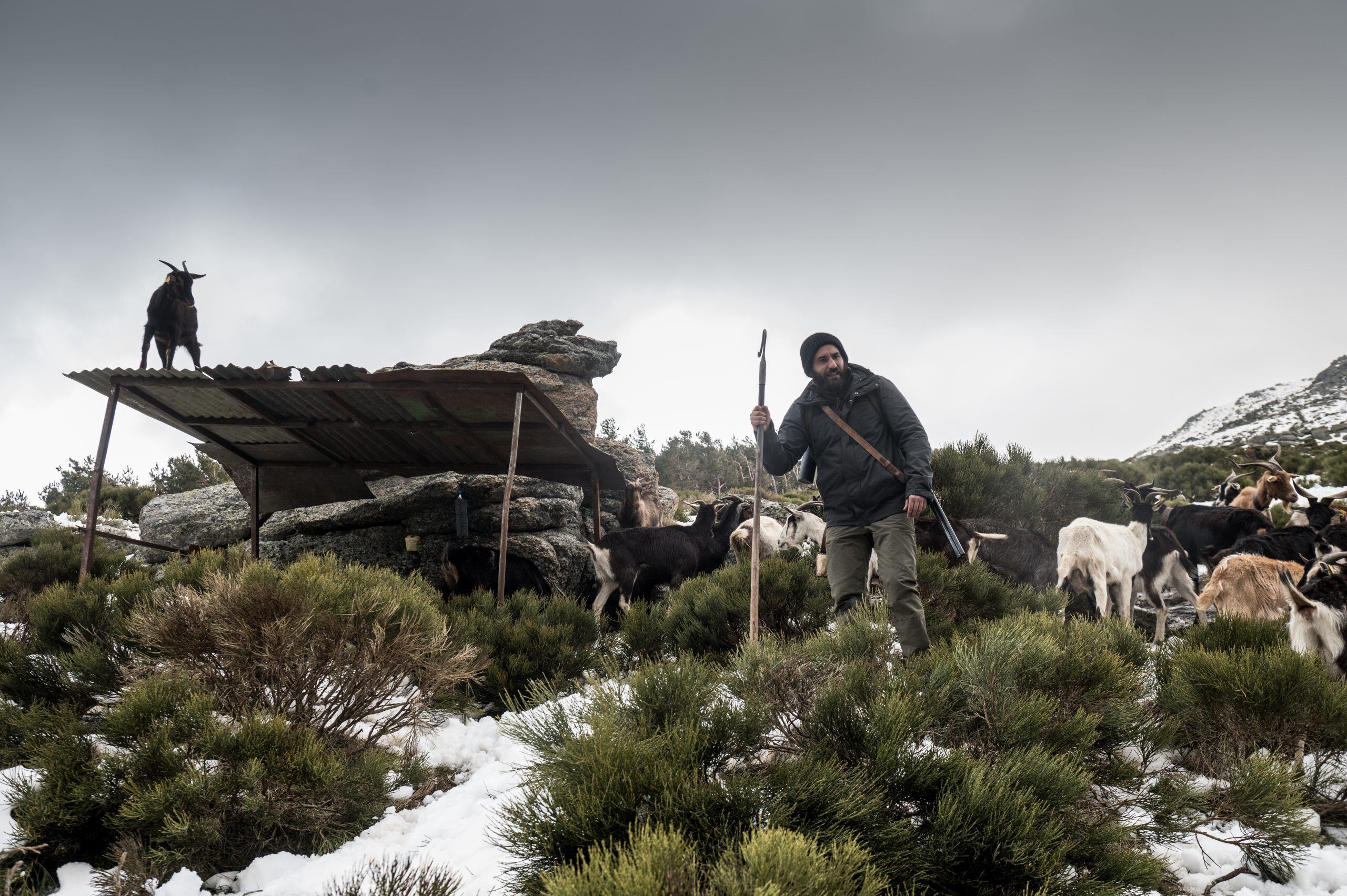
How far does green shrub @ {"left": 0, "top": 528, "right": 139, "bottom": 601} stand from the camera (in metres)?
10.3

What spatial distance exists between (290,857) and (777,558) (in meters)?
6.44

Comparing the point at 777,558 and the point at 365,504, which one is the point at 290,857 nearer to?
the point at 777,558

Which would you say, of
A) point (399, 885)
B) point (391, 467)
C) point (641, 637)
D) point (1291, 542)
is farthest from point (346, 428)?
point (1291, 542)

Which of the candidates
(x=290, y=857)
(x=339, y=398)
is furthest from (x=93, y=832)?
(x=339, y=398)

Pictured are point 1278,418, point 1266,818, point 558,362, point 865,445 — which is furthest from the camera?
point 1278,418

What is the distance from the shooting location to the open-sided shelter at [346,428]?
7703 mm

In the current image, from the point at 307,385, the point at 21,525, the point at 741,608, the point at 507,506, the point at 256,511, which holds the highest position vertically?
Answer: the point at 307,385

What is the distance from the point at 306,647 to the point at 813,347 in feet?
14.3

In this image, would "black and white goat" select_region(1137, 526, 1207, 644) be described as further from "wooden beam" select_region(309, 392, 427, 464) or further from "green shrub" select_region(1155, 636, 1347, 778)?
"wooden beam" select_region(309, 392, 427, 464)

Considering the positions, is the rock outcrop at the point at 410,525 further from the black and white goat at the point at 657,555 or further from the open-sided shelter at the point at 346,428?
the black and white goat at the point at 657,555

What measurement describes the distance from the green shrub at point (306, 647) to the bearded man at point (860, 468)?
307cm

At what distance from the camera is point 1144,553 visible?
7.96 metres

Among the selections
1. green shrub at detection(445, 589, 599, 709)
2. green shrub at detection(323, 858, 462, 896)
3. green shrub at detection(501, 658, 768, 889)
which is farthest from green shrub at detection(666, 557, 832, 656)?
green shrub at detection(323, 858, 462, 896)

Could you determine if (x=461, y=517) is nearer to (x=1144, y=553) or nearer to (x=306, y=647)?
(x=306, y=647)
